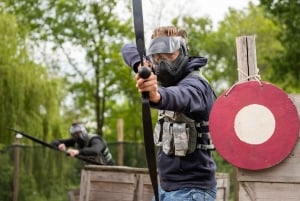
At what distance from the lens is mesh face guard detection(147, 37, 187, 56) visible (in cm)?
335

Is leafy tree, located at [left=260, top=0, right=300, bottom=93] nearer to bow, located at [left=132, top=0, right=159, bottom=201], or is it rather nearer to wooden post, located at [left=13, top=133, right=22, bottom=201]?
wooden post, located at [left=13, top=133, right=22, bottom=201]

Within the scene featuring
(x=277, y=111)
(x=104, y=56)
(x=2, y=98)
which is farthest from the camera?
(x=104, y=56)

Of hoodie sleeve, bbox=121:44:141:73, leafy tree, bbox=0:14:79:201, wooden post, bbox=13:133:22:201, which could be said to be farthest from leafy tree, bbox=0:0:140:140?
hoodie sleeve, bbox=121:44:141:73

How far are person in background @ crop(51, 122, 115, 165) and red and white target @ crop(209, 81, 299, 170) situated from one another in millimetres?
6012

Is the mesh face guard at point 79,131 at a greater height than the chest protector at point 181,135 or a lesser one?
greater

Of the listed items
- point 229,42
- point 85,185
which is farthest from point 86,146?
point 229,42

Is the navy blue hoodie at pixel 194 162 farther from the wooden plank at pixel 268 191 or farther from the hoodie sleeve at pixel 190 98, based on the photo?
the wooden plank at pixel 268 191

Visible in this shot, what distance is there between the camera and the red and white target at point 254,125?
3.34m

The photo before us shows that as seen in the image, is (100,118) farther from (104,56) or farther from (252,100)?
(252,100)

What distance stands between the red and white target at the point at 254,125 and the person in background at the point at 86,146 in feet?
19.7

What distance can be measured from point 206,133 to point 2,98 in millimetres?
10639

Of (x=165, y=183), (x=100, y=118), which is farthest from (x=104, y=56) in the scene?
(x=165, y=183)

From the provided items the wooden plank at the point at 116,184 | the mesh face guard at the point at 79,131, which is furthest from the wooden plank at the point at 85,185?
the mesh face guard at the point at 79,131

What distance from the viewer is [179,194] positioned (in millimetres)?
3455
